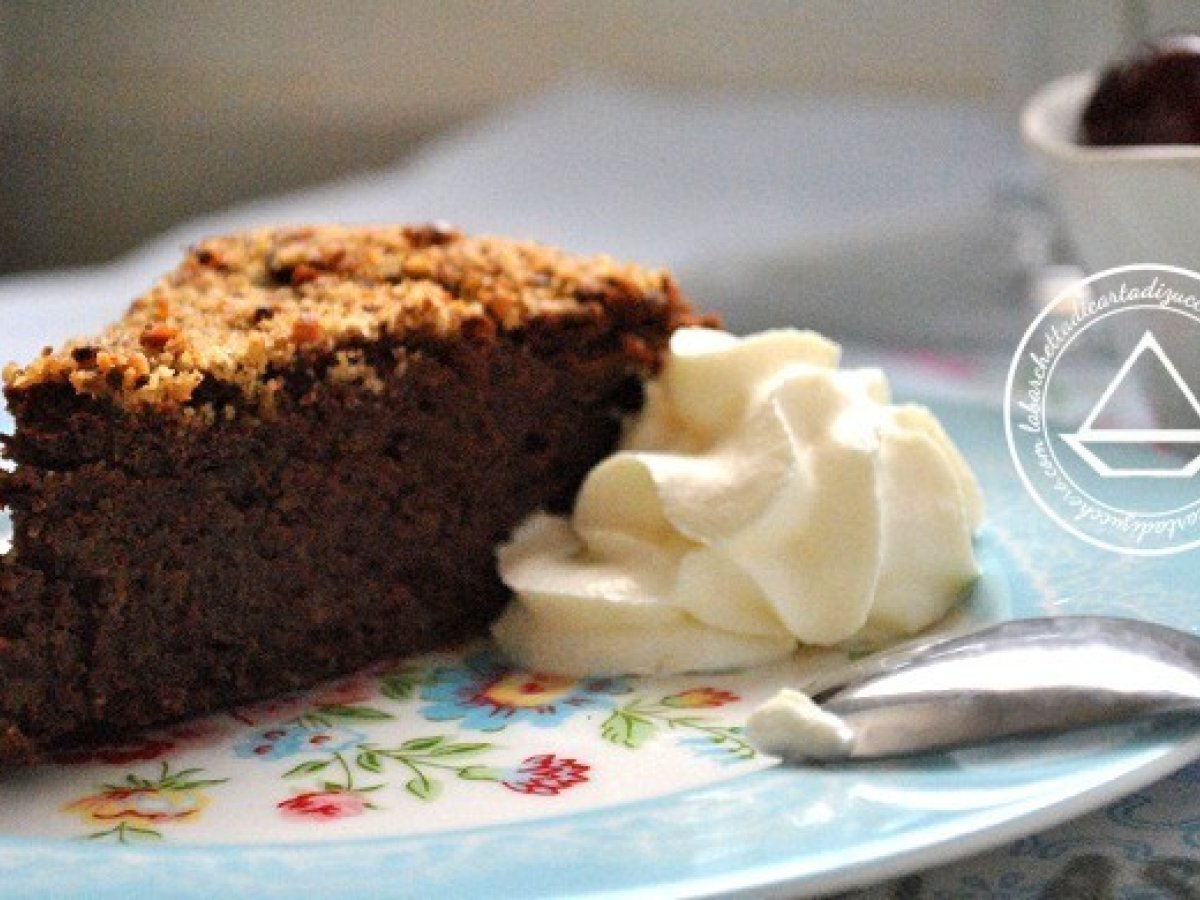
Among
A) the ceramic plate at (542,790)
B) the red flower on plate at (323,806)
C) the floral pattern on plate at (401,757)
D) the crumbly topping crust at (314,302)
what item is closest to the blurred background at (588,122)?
the crumbly topping crust at (314,302)

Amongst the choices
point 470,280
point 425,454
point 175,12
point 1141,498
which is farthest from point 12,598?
point 175,12

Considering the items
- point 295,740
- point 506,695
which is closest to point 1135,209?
point 506,695

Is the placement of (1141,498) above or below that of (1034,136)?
below

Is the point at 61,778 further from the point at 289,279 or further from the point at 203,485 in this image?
the point at 289,279

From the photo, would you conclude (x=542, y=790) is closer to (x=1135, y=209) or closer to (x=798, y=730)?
(x=798, y=730)

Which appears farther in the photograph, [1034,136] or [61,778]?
[1034,136]

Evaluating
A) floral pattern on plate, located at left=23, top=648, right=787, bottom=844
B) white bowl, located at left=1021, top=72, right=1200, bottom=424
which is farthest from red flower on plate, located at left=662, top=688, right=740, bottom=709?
white bowl, located at left=1021, top=72, right=1200, bottom=424
